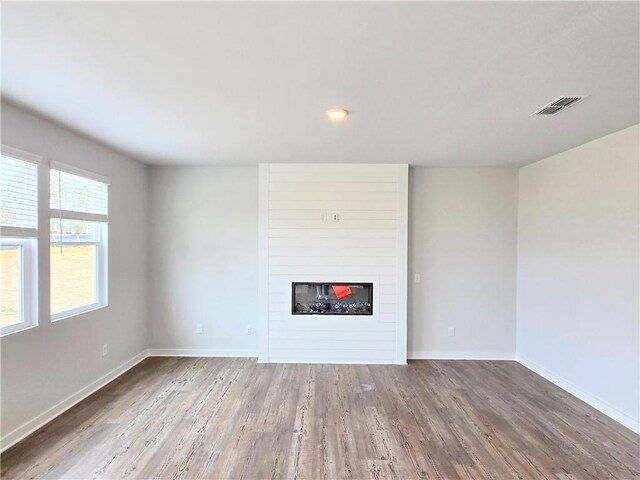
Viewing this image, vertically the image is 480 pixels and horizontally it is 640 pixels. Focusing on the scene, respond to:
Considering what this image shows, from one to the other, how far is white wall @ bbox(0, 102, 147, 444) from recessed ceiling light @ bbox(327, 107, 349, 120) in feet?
7.88

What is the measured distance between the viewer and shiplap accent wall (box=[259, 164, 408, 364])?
4277 millimetres

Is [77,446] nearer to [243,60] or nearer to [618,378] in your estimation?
[243,60]

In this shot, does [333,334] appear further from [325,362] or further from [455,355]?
[455,355]

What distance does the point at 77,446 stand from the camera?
247 cm

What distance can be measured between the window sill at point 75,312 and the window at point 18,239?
10.5 inches

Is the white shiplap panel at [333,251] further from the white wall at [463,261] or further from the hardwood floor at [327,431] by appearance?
the hardwood floor at [327,431]

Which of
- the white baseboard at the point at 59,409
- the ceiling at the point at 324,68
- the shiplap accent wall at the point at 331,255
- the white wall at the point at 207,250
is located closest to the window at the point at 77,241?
the ceiling at the point at 324,68

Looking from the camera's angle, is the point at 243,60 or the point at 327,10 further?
the point at 243,60

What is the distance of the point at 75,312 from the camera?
316cm

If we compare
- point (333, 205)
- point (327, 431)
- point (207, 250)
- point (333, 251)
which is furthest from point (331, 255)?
point (327, 431)

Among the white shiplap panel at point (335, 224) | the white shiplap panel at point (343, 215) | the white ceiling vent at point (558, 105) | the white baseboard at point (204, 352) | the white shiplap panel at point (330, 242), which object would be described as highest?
the white ceiling vent at point (558, 105)

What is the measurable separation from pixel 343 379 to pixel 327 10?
11.7 ft

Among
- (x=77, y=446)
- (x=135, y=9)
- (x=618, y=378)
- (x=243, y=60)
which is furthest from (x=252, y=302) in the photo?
(x=618, y=378)

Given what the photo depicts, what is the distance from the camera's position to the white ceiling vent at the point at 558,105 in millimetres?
2189
